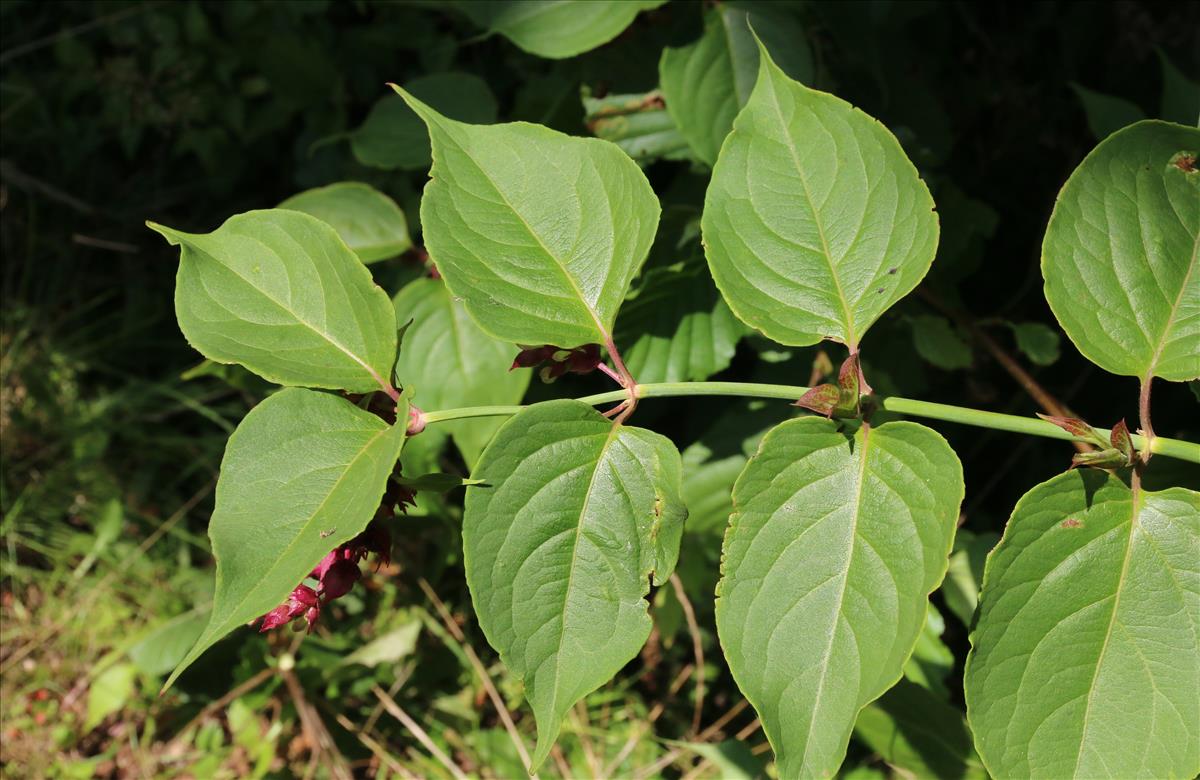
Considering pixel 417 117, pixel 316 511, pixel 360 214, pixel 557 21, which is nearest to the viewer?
pixel 316 511

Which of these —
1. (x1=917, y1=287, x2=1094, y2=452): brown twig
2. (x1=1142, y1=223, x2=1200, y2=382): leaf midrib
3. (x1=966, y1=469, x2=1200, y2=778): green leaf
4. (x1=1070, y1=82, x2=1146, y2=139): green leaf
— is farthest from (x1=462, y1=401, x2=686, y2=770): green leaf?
(x1=1070, y1=82, x2=1146, y2=139): green leaf

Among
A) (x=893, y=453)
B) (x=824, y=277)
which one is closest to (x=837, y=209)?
(x=824, y=277)

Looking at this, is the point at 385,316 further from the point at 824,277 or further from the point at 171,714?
the point at 171,714

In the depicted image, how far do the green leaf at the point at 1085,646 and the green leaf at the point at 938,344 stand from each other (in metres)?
0.83

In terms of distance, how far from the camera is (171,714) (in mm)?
2955

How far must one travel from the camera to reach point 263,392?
2234 mm

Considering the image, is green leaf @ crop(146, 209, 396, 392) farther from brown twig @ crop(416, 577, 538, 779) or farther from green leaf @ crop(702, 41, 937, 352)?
brown twig @ crop(416, 577, 538, 779)

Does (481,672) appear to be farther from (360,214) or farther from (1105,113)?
(1105,113)

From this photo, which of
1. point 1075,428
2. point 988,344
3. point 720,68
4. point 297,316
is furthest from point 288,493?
point 988,344

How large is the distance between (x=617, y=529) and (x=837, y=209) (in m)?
0.47

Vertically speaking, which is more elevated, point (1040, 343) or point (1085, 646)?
point (1085, 646)

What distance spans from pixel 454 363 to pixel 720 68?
2.35 ft

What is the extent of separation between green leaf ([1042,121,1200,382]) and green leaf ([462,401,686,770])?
51cm

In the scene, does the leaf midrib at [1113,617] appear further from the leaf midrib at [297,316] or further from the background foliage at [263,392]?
the background foliage at [263,392]
